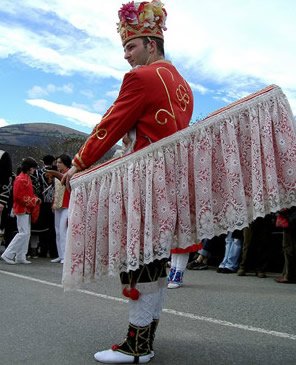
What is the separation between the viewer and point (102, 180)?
2.85 meters

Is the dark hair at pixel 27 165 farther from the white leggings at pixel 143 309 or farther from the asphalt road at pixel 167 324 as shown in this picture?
the white leggings at pixel 143 309

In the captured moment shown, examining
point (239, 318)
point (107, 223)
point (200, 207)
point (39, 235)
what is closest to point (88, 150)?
point (107, 223)

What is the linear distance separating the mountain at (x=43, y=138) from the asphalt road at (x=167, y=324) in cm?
3402

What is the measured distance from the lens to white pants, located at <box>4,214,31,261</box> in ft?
28.6

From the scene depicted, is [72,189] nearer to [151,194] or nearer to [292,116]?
[151,194]

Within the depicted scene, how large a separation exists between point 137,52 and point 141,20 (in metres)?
0.19

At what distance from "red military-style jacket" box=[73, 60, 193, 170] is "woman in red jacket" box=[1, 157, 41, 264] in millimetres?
6239

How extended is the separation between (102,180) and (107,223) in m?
0.25

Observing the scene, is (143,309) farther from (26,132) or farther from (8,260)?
(26,132)

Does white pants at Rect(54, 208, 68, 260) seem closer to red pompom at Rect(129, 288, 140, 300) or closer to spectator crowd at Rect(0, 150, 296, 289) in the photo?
spectator crowd at Rect(0, 150, 296, 289)

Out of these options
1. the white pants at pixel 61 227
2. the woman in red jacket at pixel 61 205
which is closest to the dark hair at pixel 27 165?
the woman in red jacket at pixel 61 205

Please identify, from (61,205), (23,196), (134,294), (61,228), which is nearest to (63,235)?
(61,228)

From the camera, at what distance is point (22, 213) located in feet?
29.1

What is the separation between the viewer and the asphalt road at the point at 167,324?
305 centimetres
